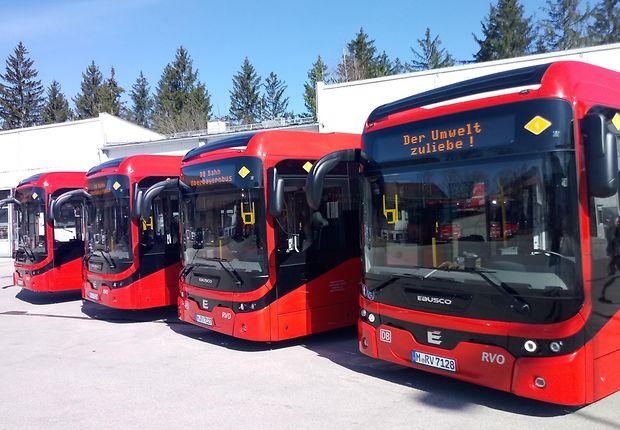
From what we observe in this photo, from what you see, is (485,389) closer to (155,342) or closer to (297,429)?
(297,429)

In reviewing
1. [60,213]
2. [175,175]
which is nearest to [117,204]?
[175,175]

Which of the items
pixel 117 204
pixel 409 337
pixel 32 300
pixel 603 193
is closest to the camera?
pixel 603 193

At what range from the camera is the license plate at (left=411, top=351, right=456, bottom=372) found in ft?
17.8

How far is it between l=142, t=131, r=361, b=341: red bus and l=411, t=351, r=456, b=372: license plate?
2464mm

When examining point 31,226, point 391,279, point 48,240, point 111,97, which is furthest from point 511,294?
point 111,97

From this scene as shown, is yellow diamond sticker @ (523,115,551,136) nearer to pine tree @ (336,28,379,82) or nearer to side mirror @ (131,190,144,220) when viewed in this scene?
side mirror @ (131,190,144,220)

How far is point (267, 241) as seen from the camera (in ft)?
25.1

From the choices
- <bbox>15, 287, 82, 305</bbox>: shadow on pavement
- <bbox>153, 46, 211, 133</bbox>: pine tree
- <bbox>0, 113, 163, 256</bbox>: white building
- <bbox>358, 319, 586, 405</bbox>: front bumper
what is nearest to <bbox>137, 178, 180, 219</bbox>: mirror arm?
<bbox>358, 319, 586, 405</bbox>: front bumper

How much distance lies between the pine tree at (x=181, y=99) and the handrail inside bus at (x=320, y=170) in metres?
48.6

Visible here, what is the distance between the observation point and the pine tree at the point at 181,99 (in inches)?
2149

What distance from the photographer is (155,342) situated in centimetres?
912

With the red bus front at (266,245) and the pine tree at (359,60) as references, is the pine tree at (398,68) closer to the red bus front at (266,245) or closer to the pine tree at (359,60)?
the pine tree at (359,60)

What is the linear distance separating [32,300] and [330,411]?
11.8m

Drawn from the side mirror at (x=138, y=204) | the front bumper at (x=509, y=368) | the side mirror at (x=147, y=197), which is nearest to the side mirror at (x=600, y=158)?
the front bumper at (x=509, y=368)
